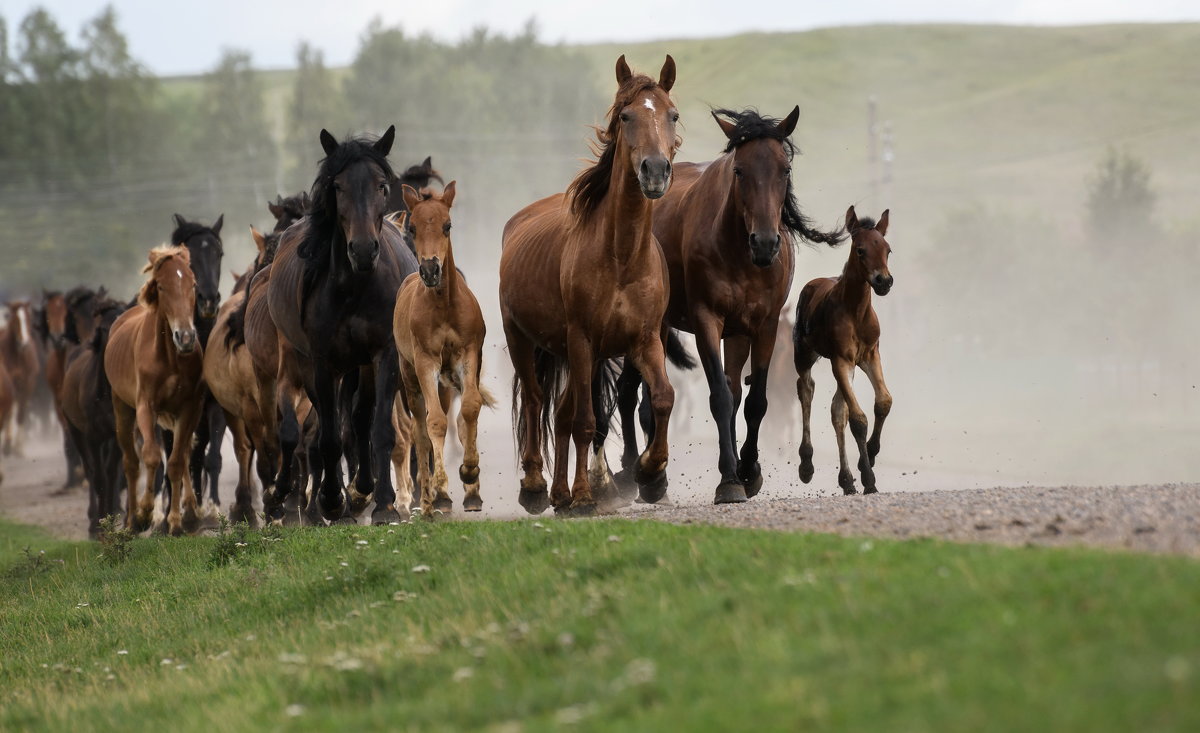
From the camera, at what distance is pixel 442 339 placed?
38.1ft

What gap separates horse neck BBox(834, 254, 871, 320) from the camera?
45.1 ft

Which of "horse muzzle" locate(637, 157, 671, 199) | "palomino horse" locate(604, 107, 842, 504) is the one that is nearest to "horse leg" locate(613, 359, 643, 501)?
"palomino horse" locate(604, 107, 842, 504)

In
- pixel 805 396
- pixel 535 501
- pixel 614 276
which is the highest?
pixel 614 276

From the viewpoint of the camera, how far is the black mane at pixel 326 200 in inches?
490

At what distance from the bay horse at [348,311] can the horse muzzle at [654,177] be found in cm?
270

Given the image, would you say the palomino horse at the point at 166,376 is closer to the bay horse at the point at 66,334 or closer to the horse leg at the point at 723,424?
the bay horse at the point at 66,334

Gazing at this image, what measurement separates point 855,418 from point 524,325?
11.0 feet

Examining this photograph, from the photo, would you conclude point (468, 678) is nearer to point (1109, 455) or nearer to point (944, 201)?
point (1109, 455)

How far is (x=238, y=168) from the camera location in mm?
91562

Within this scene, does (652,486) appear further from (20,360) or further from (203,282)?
(20,360)

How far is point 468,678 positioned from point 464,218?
79582 mm

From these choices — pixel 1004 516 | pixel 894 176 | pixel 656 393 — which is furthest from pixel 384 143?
pixel 894 176

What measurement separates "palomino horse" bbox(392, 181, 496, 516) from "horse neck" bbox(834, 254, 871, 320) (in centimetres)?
362

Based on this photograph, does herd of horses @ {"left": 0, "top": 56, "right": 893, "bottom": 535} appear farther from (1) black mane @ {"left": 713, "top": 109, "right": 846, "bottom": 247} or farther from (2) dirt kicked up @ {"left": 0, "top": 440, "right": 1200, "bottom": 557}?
(2) dirt kicked up @ {"left": 0, "top": 440, "right": 1200, "bottom": 557}
